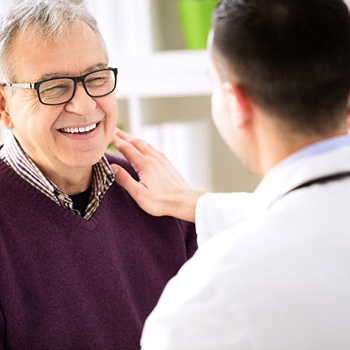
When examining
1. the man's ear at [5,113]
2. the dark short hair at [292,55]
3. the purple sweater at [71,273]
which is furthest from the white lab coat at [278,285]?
the man's ear at [5,113]

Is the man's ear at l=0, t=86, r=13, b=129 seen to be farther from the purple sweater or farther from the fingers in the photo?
the fingers

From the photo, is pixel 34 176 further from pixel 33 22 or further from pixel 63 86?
pixel 33 22

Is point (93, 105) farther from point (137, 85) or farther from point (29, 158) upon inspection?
point (137, 85)

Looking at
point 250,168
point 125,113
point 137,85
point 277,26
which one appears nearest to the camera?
point 277,26

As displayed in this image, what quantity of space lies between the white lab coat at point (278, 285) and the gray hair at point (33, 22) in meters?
0.78

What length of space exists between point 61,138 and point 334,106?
0.76 meters

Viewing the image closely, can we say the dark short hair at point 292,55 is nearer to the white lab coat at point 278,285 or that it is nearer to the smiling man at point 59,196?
the white lab coat at point 278,285

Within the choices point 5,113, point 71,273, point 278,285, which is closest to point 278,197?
point 278,285

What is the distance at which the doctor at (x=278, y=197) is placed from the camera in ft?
3.54

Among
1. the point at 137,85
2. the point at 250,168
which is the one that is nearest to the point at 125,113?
the point at 137,85

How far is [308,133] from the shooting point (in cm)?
120

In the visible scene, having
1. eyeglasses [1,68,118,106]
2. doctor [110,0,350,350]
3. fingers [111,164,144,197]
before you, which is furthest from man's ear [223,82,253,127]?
fingers [111,164,144,197]

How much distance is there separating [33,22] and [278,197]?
0.80m

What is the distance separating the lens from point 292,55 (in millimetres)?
1147
